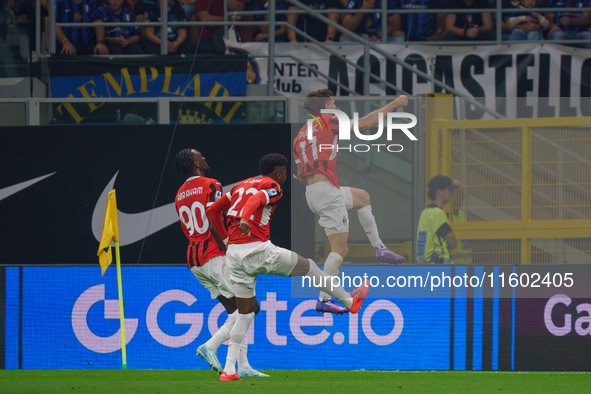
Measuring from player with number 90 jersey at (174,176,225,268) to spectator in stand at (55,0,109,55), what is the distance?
11.8 ft

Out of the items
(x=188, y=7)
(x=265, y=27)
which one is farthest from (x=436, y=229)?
(x=188, y=7)

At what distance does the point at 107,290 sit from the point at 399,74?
4.36 metres

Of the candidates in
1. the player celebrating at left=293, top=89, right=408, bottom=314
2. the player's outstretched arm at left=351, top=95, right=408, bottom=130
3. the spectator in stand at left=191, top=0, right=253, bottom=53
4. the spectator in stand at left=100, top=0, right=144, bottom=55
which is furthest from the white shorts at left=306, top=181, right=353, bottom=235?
the spectator in stand at left=100, top=0, right=144, bottom=55

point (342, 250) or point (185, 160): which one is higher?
point (185, 160)

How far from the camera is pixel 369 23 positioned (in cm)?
1251

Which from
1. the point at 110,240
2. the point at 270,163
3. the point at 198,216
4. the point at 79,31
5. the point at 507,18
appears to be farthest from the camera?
the point at 507,18

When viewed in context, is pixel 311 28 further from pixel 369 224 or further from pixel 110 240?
pixel 110 240

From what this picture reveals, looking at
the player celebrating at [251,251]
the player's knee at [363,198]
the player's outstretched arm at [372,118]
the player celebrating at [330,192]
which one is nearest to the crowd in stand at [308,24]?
the player's outstretched arm at [372,118]

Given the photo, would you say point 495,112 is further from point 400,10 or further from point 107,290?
point 107,290

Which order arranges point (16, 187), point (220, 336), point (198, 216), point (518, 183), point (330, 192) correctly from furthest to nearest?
point (16, 187) → point (518, 183) → point (330, 192) → point (198, 216) → point (220, 336)

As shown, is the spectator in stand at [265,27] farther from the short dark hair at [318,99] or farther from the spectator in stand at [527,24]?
the spectator in stand at [527,24]

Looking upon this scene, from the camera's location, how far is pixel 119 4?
12219mm

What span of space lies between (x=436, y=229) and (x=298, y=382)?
265 centimetres

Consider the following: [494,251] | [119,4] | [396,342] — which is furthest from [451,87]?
[119,4]
